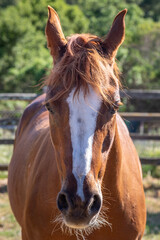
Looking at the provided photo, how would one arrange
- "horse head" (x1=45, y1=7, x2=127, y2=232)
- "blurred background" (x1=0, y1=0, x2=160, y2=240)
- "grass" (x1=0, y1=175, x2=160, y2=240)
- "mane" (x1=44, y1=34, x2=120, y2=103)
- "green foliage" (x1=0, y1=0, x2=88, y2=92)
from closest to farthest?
"horse head" (x1=45, y1=7, x2=127, y2=232)
"mane" (x1=44, y1=34, x2=120, y2=103)
"grass" (x1=0, y1=175, x2=160, y2=240)
"blurred background" (x1=0, y1=0, x2=160, y2=240)
"green foliage" (x1=0, y1=0, x2=88, y2=92)

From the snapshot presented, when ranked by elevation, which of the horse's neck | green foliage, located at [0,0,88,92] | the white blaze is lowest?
green foliage, located at [0,0,88,92]

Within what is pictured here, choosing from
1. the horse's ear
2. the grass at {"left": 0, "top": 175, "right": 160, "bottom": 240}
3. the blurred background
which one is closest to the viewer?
the horse's ear

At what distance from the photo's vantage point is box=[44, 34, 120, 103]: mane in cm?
189

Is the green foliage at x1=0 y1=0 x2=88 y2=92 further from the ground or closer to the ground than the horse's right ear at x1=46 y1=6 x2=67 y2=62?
closer to the ground

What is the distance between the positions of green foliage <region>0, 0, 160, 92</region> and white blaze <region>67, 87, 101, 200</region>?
14368 millimetres

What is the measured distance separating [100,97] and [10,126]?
18.8 ft

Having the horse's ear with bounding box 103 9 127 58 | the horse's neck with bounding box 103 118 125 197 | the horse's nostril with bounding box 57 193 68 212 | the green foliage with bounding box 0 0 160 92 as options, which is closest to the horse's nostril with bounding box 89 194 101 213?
the horse's nostril with bounding box 57 193 68 212

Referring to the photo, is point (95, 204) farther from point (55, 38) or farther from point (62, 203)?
point (55, 38)

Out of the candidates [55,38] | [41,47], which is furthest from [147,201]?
[41,47]

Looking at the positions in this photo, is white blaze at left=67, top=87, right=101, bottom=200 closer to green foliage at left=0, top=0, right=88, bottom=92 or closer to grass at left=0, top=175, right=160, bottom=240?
grass at left=0, top=175, right=160, bottom=240

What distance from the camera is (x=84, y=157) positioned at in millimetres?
1728

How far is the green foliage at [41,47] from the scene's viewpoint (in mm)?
17719

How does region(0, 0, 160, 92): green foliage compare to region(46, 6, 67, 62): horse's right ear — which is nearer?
region(46, 6, 67, 62): horse's right ear

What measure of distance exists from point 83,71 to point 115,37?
445 mm
